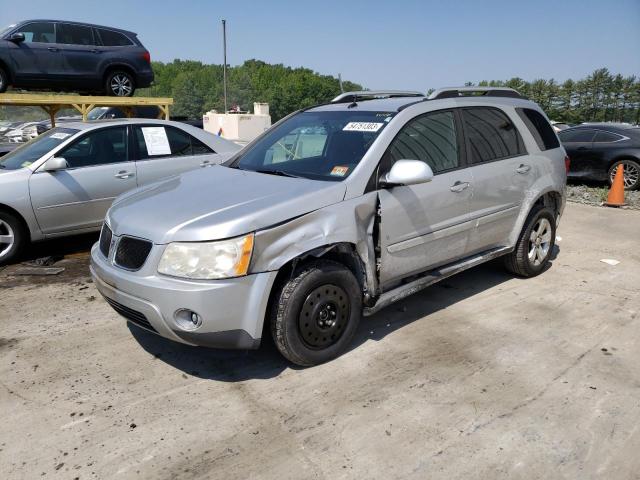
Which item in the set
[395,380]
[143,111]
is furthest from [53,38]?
[395,380]

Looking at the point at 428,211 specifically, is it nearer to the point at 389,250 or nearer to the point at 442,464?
the point at 389,250

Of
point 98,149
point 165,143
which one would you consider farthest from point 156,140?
point 98,149

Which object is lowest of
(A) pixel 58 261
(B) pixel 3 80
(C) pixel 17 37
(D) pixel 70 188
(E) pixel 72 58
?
(A) pixel 58 261

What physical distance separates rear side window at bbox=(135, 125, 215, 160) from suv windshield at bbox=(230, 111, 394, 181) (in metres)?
2.30

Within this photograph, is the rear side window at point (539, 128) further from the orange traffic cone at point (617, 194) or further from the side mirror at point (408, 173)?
the orange traffic cone at point (617, 194)

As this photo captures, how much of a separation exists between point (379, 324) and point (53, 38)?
342 inches

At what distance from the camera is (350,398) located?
315 cm

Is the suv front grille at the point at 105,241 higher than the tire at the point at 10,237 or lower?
higher

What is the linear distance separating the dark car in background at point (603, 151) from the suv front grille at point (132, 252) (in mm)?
10328

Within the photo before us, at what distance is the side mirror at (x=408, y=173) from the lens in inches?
138

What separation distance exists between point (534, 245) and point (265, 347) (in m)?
2.99

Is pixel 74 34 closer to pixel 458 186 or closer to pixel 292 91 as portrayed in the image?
pixel 458 186

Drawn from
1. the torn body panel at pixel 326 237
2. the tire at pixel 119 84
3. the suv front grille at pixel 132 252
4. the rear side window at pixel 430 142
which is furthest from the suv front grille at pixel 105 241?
the tire at pixel 119 84

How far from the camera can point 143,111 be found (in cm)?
1408
